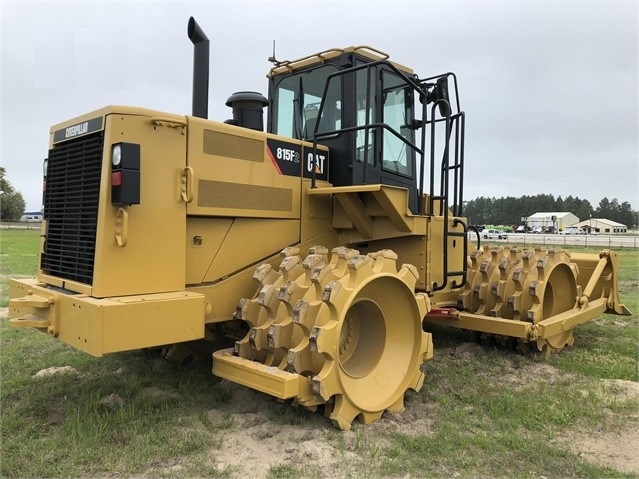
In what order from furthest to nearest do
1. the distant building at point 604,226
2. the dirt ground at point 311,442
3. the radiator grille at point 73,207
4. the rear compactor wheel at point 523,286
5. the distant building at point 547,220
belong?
the distant building at point 604,226 → the distant building at point 547,220 → the rear compactor wheel at point 523,286 → the radiator grille at point 73,207 → the dirt ground at point 311,442

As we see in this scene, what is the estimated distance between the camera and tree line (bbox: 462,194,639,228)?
112375 millimetres

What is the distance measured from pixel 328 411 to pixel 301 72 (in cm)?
373

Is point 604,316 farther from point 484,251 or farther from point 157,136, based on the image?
point 157,136

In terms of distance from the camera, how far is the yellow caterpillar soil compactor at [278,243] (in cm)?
371

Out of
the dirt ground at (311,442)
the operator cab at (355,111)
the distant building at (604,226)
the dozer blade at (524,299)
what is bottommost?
the dirt ground at (311,442)

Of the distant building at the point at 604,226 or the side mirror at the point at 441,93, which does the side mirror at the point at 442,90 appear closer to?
the side mirror at the point at 441,93

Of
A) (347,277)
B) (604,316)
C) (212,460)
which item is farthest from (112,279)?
(604,316)

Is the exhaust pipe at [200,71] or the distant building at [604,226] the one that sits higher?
the distant building at [604,226]

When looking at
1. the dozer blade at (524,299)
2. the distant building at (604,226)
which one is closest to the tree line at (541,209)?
the distant building at (604,226)

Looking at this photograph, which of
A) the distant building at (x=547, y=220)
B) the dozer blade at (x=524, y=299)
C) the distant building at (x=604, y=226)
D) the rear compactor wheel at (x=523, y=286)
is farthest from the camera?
the distant building at (x=604, y=226)

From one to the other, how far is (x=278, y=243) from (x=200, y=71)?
172cm

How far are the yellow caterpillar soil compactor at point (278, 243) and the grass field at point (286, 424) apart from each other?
0.33 meters

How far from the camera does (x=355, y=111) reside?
17.4ft

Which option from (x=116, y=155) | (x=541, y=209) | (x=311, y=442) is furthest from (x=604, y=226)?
(x=116, y=155)
